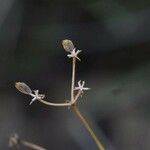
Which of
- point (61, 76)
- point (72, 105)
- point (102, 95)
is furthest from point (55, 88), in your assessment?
point (72, 105)

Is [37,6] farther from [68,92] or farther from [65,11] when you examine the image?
[68,92]

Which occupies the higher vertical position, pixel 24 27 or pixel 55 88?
pixel 24 27

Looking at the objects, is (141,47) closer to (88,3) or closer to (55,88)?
(88,3)

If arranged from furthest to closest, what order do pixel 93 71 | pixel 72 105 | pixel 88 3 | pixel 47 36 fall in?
pixel 93 71 < pixel 47 36 < pixel 88 3 < pixel 72 105

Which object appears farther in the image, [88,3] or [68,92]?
[68,92]

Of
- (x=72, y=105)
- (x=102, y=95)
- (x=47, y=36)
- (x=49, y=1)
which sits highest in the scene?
(x=49, y=1)

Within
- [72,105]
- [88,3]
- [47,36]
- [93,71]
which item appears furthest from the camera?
[93,71]
